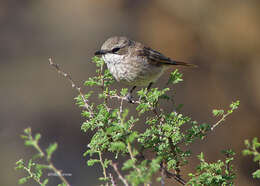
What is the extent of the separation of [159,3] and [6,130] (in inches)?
210

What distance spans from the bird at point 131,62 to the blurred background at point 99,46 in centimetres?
405

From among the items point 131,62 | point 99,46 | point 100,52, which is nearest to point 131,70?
point 131,62

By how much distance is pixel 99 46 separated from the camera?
32.3 feet

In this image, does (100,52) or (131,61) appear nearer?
(100,52)

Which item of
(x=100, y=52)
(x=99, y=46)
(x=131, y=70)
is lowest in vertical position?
(x=99, y=46)

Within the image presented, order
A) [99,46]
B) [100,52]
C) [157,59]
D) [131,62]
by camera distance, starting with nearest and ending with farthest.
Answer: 1. [100,52]
2. [131,62]
3. [157,59]
4. [99,46]

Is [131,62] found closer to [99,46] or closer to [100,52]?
[100,52]

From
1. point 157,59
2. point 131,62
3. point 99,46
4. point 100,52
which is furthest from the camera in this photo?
point 99,46

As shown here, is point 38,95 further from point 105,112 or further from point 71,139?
point 105,112

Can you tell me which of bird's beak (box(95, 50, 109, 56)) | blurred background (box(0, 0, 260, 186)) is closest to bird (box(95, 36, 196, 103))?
bird's beak (box(95, 50, 109, 56))

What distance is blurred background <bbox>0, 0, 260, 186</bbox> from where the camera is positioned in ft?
29.6

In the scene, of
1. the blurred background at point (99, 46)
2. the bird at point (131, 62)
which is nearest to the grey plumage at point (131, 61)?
the bird at point (131, 62)

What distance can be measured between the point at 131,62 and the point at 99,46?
17.3 feet

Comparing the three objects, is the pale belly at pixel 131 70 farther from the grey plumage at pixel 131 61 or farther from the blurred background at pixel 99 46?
the blurred background at pixel 99 46
